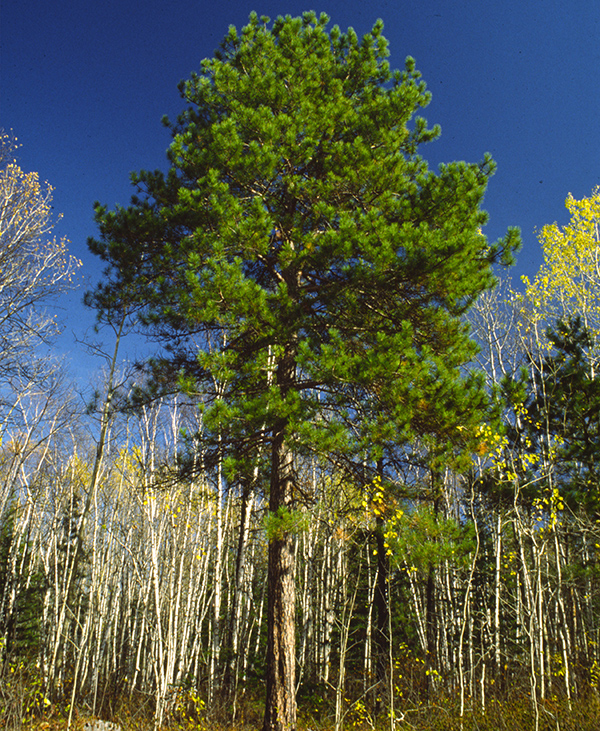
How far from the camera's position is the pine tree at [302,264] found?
4297mm

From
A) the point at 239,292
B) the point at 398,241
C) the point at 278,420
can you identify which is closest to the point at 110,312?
the point at 239,292

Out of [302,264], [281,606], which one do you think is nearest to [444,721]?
[281,606]

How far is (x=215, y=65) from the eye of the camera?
19.0 ft

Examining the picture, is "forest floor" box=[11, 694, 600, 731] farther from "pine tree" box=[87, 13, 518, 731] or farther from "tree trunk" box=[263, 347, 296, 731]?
"pine tree" box=[87, 13, 518, 731]

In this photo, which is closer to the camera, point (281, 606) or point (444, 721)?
point (281, 606)

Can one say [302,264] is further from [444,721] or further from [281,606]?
[444,721]

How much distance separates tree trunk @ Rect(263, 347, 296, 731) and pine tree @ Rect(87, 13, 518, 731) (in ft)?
0.05

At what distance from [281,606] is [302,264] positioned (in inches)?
141

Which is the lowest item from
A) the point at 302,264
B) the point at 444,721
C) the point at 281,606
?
the point at 444,721

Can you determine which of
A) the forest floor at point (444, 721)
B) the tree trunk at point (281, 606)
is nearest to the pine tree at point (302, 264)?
the tree trunk at point (281, 606)

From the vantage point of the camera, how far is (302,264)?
5027 mm

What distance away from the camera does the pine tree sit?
4.30 m

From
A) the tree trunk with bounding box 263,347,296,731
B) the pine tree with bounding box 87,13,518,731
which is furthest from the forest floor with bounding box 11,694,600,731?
the pine tree with bounding box 87,13,518,731

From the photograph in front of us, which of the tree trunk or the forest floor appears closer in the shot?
the tree trunk
